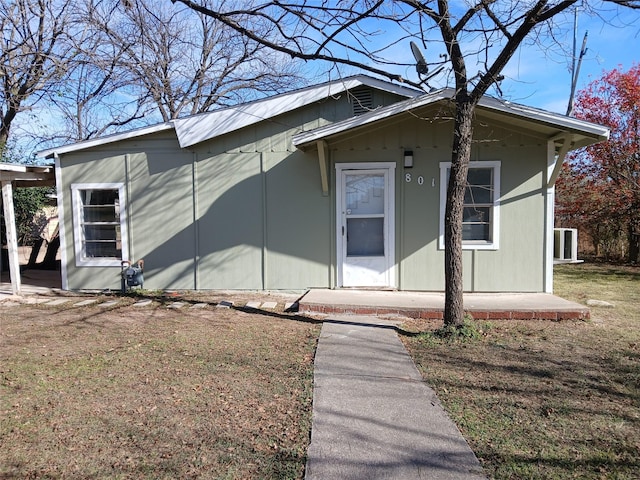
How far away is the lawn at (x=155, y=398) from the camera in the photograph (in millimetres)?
2369

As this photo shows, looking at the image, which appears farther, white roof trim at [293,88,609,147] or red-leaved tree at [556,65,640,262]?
red-leaved tree at [556,65,640,262]

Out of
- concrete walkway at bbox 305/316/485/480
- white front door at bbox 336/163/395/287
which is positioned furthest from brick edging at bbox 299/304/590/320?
concrete walkway at bbox 305/316/485/480

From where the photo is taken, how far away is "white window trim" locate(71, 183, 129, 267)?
7.52m

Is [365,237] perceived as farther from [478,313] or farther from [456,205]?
[456,205]

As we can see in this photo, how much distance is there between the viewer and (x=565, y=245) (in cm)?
741

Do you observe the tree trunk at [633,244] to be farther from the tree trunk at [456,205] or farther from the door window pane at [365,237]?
the tree trunk at [456,205]

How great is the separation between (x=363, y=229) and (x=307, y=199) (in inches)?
42.8

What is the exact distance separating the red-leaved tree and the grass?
8.21m

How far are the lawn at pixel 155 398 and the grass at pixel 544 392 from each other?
118 cm

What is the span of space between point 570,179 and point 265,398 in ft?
43.7

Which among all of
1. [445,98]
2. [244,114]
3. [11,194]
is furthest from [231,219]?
[445,98]

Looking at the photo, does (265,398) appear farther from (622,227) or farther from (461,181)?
(622,227)

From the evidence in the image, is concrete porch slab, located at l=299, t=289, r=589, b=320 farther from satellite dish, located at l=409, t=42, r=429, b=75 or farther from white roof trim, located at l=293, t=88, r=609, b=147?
satellite dish, located at l=409, t=42, r=429, b=75

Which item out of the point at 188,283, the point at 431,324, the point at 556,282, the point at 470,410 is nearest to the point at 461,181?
the point at 431,324
